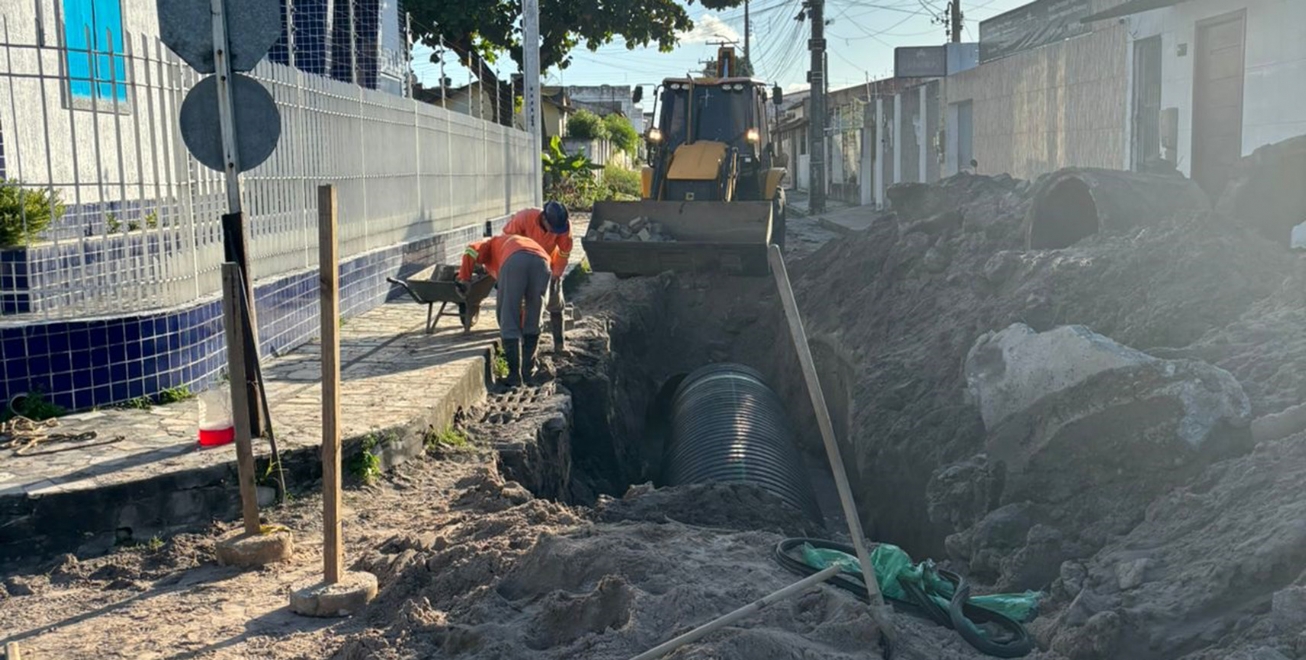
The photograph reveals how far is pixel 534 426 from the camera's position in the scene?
7.83 metres

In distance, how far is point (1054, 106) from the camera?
Result: 1797 cm

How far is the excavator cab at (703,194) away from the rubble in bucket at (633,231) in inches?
0.5

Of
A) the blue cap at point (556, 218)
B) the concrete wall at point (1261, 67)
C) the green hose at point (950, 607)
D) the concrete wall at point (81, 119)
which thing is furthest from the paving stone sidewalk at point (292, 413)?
the concrete wall at point (1261, 67)

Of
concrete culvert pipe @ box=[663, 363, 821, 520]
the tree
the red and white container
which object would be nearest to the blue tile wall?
the red and white container

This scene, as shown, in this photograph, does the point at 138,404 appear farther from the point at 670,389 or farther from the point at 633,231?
the point at 633,231

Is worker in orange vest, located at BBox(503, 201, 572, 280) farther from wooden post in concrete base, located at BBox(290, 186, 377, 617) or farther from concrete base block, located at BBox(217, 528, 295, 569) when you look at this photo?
wooden post in concrete base, located at BBox(290, 186, 377, 617)

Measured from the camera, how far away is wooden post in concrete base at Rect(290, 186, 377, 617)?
4539 millimetres

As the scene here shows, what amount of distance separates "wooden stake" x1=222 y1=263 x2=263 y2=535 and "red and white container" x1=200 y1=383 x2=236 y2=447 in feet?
2.64

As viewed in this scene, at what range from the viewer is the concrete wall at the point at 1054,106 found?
15.7 metres

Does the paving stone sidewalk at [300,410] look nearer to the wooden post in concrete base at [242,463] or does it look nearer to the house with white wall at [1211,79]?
the wooden post in concrete base at [242,463]

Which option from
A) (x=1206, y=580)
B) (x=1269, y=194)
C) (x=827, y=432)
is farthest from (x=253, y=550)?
(x=1269, y=194)

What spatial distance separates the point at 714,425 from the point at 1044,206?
366 cm

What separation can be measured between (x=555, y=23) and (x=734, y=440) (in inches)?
879

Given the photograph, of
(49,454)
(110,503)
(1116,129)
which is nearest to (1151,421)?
(110,503)
